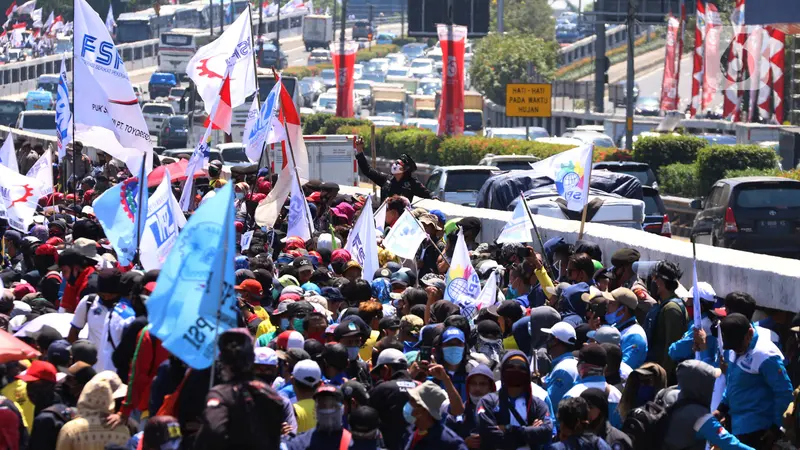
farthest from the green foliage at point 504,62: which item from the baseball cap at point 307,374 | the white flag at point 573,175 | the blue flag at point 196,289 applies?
the blue flag at point 196,289

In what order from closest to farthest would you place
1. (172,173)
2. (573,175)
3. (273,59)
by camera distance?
(573,175), (172,173), (273,59)

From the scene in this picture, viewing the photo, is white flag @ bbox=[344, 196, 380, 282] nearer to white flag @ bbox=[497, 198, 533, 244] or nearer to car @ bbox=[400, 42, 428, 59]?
white flag @ bbox=[497, 198, 533, 244]

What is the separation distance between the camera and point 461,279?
10914 millimetres

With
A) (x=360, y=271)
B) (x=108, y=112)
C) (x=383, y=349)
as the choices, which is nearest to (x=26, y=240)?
(x=108, y=112)

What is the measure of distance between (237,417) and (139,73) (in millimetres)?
95391

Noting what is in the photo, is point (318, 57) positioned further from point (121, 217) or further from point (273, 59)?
point (121, 217)

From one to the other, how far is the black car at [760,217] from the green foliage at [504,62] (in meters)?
58.6

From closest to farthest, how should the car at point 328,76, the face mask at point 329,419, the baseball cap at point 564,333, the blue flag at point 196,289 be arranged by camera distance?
the blue flag at point 196,289 < the face mask at point 329,419 < the baseball cap at point 564,333 < the car at point 328,76

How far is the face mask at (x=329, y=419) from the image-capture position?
699cm

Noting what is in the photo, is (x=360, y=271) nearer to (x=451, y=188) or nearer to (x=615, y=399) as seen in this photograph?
(x=615, y=399)

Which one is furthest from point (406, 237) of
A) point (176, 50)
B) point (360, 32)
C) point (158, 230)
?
point (360, 32)

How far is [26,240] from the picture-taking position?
13953mm

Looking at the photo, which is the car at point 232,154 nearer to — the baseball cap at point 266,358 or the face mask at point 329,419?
the baseball cap at point 266,358

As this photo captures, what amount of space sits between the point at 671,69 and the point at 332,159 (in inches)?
1243
